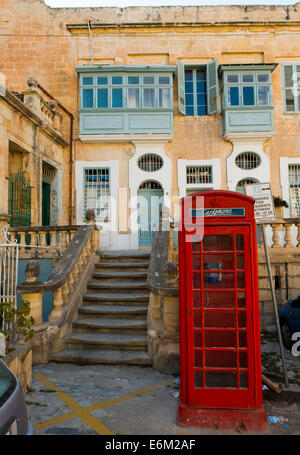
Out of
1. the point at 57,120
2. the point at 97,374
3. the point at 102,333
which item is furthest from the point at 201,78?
the point at 97,374

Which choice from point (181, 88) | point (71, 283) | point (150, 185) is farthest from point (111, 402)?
point (181, 88)

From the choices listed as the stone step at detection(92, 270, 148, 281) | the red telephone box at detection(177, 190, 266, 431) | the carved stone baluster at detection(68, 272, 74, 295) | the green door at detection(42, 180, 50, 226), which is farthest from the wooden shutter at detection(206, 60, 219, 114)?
the red telephone box at detection(177, 190, 266, 431)

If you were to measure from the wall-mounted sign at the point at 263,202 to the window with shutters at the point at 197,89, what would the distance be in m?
10.2

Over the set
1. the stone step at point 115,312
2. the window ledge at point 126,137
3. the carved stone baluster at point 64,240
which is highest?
the window ledge at point 126,137

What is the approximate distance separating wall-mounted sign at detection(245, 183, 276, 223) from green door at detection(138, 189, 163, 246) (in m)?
9.06

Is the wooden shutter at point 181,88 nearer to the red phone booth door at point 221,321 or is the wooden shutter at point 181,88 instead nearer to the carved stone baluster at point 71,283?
the carved stone baluster at point 71,283

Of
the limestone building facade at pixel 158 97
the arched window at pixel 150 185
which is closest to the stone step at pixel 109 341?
the limestone building facade at pixel 158 97

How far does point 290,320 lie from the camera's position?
22.7 ft

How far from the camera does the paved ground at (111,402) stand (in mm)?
3852

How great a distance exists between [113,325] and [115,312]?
18.1 inches
